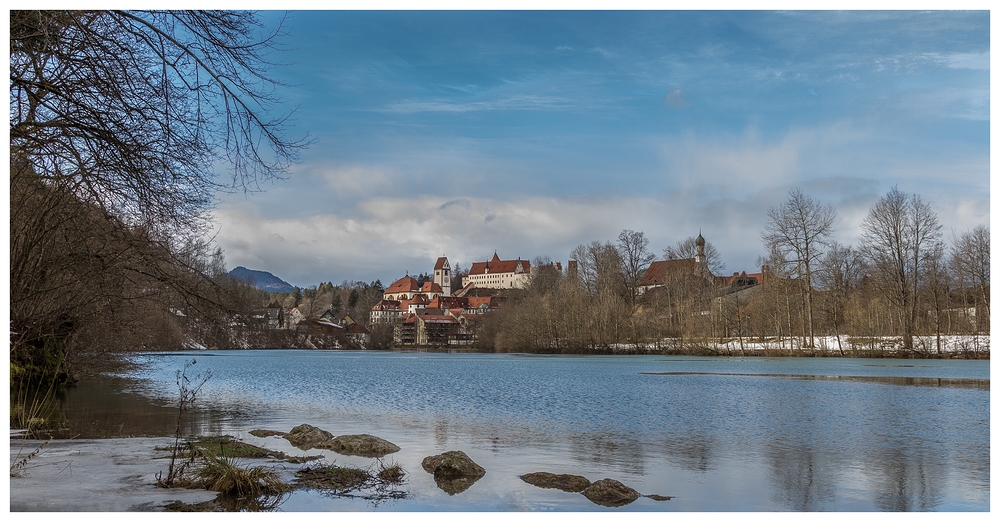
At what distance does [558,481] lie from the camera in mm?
10188

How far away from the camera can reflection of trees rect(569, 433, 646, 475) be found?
12133 mm

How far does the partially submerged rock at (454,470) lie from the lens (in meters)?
10.1

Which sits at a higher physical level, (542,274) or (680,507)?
(542,274)

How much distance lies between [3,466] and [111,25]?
4.10m

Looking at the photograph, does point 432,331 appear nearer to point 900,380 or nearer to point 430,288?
point 430,288

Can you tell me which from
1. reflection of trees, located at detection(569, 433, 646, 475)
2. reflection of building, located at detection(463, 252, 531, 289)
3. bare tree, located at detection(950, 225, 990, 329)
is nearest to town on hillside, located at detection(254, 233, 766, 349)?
reflection of building, located at detection(463, 252, 531, 289)

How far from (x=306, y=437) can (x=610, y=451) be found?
532 cm

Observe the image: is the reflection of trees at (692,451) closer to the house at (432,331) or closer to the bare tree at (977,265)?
the bare tree at (977,265)

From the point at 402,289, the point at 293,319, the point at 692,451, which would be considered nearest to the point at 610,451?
the point at 692,451

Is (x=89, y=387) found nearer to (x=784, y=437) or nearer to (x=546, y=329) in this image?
(x=784, y=437)

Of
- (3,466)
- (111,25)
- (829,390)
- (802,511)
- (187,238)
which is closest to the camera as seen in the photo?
(3,466)

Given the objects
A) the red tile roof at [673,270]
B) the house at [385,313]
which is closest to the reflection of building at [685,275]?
the red tile roof at [673,270]

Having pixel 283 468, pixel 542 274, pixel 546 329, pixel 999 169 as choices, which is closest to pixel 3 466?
pixel 283 468

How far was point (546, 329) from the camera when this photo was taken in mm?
70688
